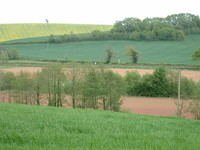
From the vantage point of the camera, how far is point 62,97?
3650 cm

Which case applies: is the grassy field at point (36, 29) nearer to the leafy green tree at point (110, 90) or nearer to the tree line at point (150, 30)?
the tree line at point (150, 30)

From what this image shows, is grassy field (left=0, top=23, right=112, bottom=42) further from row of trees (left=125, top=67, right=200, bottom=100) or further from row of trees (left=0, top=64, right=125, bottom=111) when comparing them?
row of trees (left=0, top=64, right=125, bottom=111)

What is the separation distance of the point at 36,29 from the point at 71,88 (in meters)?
91.7

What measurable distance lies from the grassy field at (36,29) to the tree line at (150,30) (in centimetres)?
1235

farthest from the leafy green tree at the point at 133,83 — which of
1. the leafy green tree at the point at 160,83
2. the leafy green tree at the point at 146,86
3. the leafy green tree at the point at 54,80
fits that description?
the leafy green tree at the point at 54,80

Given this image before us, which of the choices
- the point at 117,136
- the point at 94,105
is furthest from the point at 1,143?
the point at 94,105

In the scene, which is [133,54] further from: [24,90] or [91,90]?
[91,90]

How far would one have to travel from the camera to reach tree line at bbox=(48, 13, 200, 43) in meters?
100

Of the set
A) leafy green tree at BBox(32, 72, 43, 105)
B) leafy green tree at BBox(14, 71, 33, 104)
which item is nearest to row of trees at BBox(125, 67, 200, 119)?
leafy green tree at BBox(32, 72, 43, 105)

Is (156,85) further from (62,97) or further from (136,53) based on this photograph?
(136,53)

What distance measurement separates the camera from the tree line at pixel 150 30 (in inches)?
3957

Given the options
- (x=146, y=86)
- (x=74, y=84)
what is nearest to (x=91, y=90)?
(x=74, y=84)

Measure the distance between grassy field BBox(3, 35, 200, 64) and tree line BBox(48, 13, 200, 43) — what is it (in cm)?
228

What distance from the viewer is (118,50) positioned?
94.9 meters
